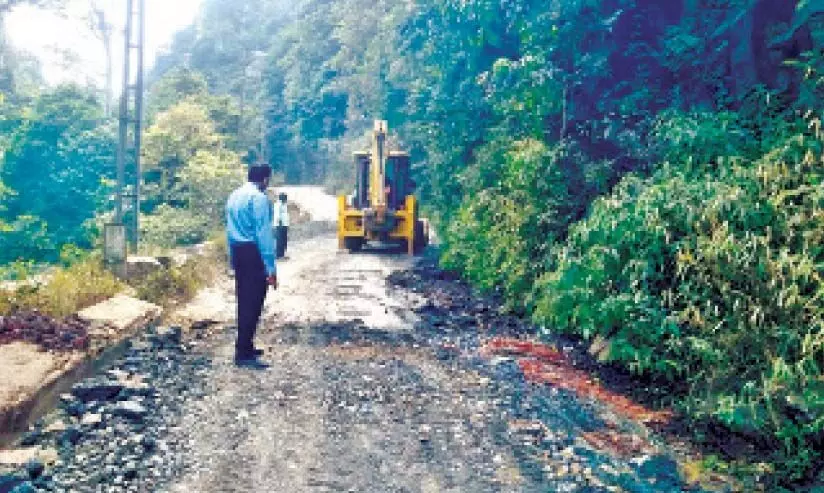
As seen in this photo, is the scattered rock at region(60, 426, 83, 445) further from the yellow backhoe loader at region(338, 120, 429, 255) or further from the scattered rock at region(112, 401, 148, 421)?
the yellow backhoe loader at region(338, 120, 429, 255)

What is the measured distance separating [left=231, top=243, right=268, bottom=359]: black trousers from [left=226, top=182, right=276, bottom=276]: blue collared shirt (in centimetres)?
9

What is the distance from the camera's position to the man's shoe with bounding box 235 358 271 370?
20.7 feet

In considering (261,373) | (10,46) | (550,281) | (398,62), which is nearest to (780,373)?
(550,281)

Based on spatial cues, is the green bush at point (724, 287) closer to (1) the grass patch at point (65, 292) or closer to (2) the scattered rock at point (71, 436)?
(2) the scattered rock at point (71, 436)

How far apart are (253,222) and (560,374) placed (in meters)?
3.24

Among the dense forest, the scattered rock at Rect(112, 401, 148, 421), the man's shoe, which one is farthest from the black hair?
the dense forest

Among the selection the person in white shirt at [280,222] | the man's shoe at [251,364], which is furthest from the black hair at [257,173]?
the person in white shirt at [280,222]

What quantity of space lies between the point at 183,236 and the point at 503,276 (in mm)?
10919

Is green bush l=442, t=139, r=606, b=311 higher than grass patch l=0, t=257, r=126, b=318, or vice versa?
green bush l=442, t=139, r=606, b=311

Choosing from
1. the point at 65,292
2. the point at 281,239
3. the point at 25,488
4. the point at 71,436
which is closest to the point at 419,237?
the point at 281,239

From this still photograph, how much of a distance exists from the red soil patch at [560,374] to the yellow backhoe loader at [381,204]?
321 inches

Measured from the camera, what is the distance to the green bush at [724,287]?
14.5 feet

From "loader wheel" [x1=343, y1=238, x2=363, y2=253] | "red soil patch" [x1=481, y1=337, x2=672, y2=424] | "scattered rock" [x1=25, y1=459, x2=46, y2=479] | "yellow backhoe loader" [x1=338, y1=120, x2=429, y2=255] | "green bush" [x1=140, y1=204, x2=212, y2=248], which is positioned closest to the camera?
→ "scattered rock" [x1=25, y1=459, x2=46, y2=479]

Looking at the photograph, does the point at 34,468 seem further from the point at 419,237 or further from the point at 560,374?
the point at 419,237
